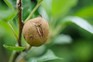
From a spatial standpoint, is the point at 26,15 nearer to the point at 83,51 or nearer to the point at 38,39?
the point at 38,39

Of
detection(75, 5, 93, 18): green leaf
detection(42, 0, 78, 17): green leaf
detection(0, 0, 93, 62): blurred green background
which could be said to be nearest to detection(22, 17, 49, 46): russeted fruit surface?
detection(0, 0, 93, 62): blurred green background

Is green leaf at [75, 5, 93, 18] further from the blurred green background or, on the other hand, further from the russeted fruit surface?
the russeted fruit surface

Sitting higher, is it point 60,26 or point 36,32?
point 60,26

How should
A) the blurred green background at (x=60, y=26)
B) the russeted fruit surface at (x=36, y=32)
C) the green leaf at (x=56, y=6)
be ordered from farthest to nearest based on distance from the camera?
the green leaf at (x=56, y=6)
the blurred green background at (x=60, y=26)
the russeted fruit surface at (x=36, y=32)

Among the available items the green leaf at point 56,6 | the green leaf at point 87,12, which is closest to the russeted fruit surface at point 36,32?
the green leaf at point 56,6

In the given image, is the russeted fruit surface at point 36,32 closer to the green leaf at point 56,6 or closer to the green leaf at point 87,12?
the green leaf at point 56,6

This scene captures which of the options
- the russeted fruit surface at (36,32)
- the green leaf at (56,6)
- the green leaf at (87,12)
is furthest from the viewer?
the green leaf at (87,12)

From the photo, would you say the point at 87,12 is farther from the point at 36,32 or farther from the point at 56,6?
the point at 36,32

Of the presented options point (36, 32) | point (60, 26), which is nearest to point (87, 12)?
point (60, 26)

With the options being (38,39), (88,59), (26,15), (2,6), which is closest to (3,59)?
(2,6)
